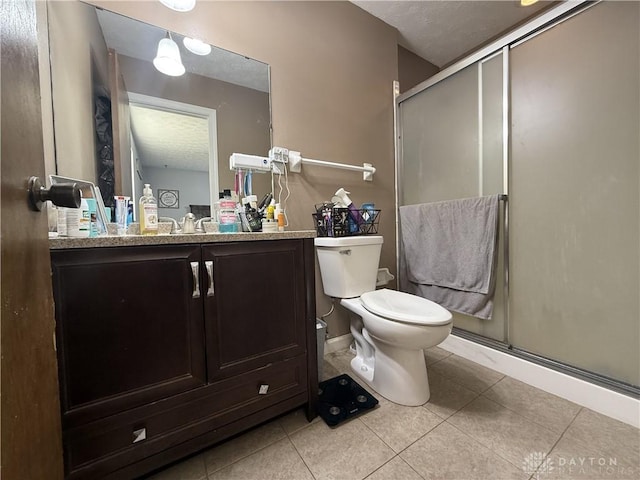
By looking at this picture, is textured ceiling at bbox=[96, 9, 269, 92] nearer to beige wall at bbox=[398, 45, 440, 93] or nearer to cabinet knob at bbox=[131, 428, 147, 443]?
beige wall at bbox=[398, 45, 440, 93]

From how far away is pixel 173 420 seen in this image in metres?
0.80

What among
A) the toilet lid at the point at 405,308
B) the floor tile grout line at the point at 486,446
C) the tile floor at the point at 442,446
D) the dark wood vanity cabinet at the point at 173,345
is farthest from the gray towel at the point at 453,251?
the dark wood vanity cabinet at the point at 173,345

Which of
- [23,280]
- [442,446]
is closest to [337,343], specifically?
[442,446]

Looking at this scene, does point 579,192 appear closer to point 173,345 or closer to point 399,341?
point 399,341

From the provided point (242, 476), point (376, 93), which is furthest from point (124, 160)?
point (376, 93)

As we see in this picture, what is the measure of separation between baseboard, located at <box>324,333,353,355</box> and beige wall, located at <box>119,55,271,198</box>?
1037 mm

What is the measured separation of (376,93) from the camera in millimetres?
1834

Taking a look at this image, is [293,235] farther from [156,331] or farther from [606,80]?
[606,80]

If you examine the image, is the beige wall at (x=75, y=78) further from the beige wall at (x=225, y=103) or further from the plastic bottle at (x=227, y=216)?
the plastic bottle at (x=227, y=216)

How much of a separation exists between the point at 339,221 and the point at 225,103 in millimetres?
882

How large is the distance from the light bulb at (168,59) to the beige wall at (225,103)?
3 cm

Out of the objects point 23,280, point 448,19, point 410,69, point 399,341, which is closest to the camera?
point 23,280

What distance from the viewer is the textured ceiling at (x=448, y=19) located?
5.54 ft

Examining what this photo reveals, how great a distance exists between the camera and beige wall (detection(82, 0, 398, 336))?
1329mm
